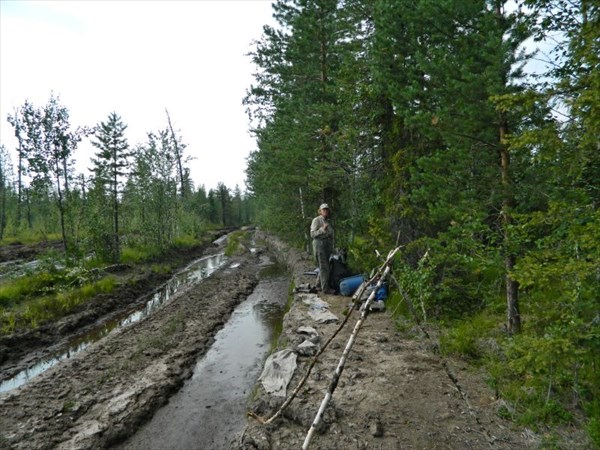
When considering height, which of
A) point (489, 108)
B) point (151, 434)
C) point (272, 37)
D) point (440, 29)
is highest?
point (272, 37)

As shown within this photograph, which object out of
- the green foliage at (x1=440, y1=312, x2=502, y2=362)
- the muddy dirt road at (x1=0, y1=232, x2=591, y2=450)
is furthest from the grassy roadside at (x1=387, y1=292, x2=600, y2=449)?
the muddy dirt road at (x1=0, y1=232, x2=591, y2=450)

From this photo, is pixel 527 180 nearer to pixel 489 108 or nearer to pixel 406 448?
pixel 489 108

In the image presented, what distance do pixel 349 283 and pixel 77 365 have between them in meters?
6.31

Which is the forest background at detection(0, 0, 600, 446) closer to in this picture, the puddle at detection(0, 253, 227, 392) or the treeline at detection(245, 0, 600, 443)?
the treeline at detection(245, 0, 600, 443)

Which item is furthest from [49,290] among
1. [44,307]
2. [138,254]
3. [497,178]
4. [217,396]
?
[497,178]

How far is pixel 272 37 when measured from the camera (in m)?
15.1

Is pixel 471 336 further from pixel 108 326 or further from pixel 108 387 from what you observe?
pixel 108 326

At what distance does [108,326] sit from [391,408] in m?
9.16

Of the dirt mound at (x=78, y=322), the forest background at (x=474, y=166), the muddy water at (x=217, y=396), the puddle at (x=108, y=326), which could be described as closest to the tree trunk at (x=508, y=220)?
the forest background at (x=474, y=166)

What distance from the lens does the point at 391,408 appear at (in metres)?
4.18

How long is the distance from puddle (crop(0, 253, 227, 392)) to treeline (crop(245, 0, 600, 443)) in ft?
23.8

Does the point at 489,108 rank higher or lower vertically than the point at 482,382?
higher

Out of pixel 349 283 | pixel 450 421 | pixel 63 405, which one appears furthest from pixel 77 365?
pixel 450 421

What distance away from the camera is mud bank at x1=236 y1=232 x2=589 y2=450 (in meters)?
3.60
